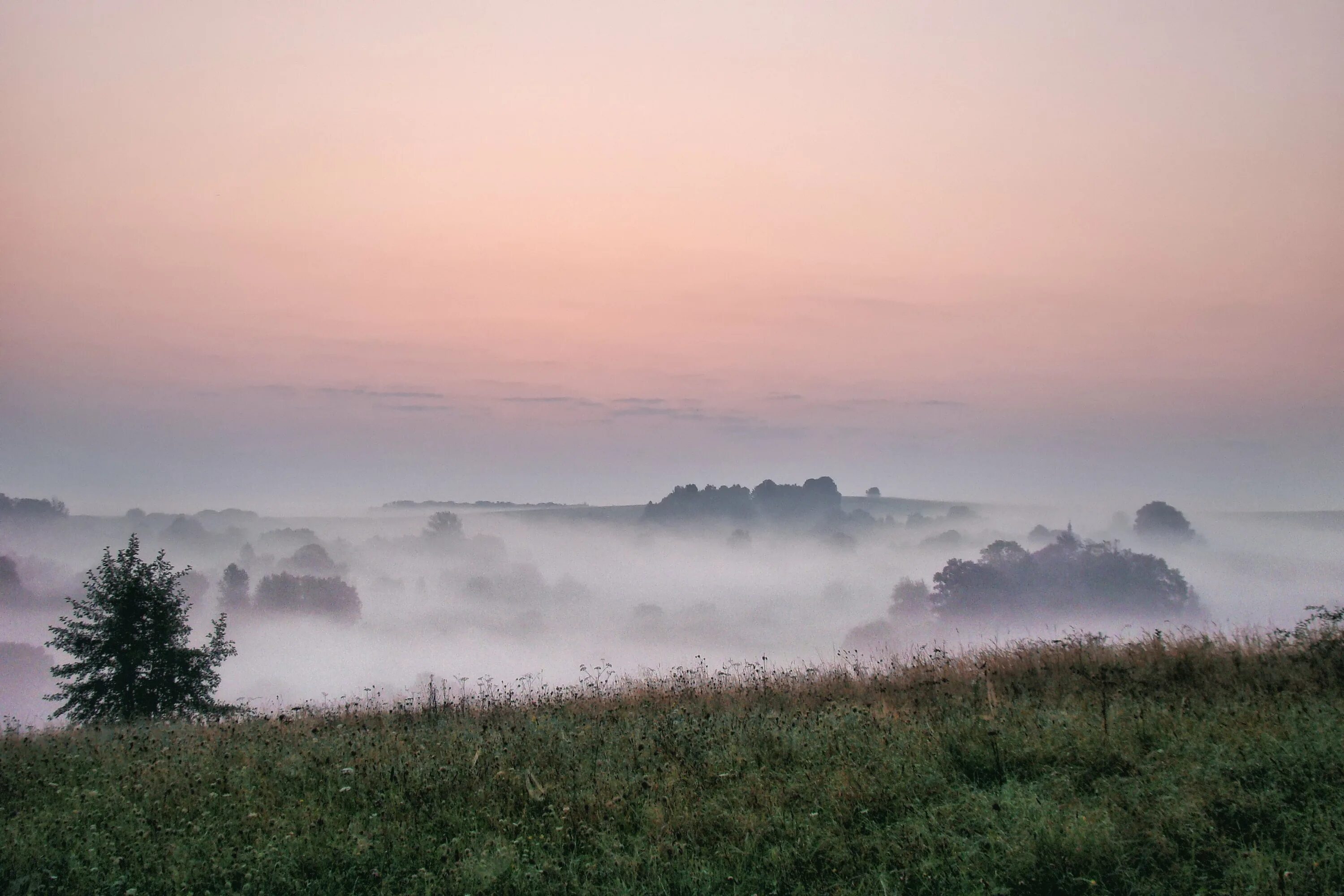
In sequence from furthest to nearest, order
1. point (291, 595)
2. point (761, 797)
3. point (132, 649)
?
1. point (291, 595)
2. point (132, 649)
3. point (761, 797)

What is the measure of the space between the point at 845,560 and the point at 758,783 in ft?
500

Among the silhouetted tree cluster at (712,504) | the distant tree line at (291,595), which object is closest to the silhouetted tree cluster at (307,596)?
the distant tree line at (291,595)

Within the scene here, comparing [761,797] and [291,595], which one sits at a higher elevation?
[761,797]

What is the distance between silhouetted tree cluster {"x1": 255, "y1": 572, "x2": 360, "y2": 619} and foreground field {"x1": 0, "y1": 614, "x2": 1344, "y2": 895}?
350 ft

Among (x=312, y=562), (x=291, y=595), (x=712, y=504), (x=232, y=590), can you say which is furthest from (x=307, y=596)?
(x=712, y=504)

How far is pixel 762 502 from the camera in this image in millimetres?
171625

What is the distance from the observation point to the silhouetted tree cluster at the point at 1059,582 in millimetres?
92375

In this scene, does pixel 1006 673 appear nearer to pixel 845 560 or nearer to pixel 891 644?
pixel 891 644

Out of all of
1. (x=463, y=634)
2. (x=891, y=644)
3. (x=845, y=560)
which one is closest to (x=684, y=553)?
(x=845, y=560)

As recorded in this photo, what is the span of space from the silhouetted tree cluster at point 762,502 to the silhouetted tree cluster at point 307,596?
74.1m

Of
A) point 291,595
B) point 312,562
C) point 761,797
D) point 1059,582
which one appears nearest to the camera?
point 761,797

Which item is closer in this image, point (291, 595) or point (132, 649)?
point (132, 649)

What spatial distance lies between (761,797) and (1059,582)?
343 ft

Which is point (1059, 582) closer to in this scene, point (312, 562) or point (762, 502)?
point (762, 502)
